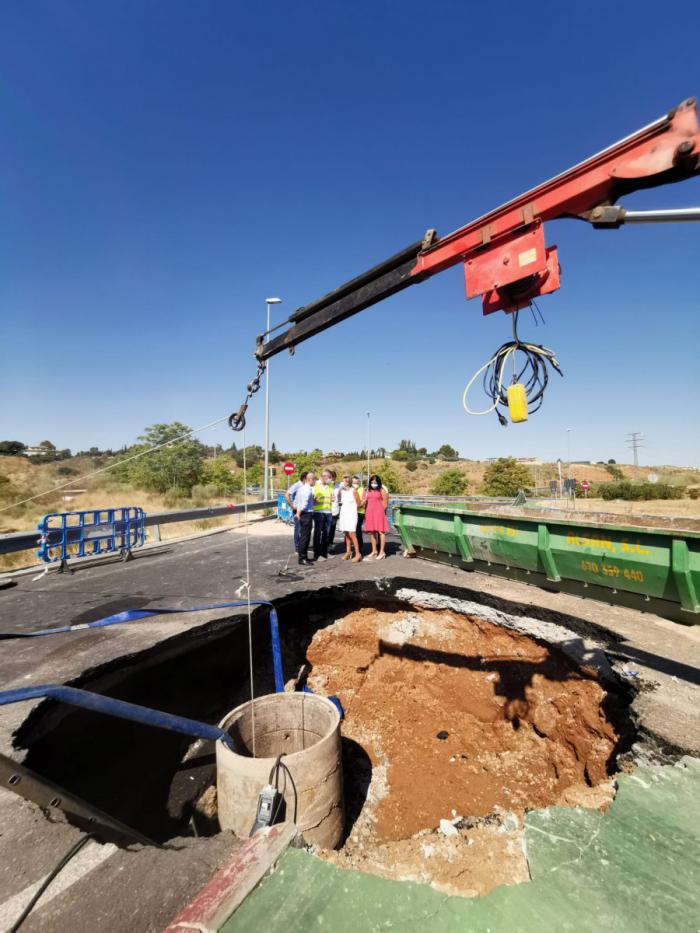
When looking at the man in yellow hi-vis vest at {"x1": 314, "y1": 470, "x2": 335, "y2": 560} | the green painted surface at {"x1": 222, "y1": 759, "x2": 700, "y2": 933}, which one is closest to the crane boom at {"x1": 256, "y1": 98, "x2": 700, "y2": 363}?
the green painted surface at {"x1": 222, "y1": 759, "x2": 700, "y2": 933}

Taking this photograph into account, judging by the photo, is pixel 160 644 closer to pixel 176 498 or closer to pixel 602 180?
pixel 602 180

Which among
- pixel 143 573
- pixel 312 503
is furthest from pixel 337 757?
pixel 143 573

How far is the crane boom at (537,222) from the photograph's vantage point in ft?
7.63

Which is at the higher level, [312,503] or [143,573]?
[312,503]

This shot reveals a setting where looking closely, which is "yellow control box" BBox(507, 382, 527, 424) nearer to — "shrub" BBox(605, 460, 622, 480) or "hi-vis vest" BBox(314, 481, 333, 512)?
"hi-vis vest" BBox(314, 481, 333, 512)

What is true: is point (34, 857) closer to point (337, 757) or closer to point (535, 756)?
point (337, 757)

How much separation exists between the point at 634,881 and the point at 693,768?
1326mm

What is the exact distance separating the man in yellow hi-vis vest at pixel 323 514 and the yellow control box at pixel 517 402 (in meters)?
5.61

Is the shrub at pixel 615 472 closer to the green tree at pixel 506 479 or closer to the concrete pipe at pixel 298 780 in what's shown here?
the green tree at pixel 506 479

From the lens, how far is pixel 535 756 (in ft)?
15.5

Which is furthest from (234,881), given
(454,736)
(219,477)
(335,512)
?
(219,477)

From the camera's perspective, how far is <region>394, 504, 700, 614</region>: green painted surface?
3.68m

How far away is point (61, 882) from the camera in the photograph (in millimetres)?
1790

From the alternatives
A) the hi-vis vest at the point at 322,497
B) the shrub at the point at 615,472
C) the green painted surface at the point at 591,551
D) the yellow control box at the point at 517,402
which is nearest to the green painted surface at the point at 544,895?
the green painted surface at the point at 591,551
